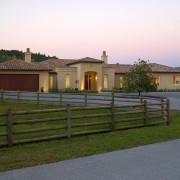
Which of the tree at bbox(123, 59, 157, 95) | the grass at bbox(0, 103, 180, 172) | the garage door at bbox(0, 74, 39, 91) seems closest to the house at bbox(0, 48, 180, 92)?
the garage door at bbox(0, 74, 39, 91)

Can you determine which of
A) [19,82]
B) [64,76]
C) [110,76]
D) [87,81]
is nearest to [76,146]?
[19,82]

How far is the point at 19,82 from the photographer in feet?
133

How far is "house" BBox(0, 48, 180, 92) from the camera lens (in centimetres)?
4053

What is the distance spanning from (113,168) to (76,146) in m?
2.61

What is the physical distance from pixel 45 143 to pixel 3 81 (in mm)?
31679

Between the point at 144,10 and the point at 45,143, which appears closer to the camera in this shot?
the point at 45,143

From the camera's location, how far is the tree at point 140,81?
2567 cm

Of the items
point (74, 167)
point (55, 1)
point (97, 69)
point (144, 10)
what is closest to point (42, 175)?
point (74, 167)

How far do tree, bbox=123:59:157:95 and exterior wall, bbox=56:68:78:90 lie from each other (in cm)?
1829

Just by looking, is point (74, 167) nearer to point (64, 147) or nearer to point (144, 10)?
point (64, 147)

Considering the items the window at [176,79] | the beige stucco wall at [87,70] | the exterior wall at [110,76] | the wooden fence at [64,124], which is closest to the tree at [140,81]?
the wooden fence at [64,124]

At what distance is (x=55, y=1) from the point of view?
2338 centimetres

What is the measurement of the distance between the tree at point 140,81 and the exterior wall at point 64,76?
60.0 feet

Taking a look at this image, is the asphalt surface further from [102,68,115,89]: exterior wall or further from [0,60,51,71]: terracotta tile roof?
[102,68,115,89]: exterior wall
